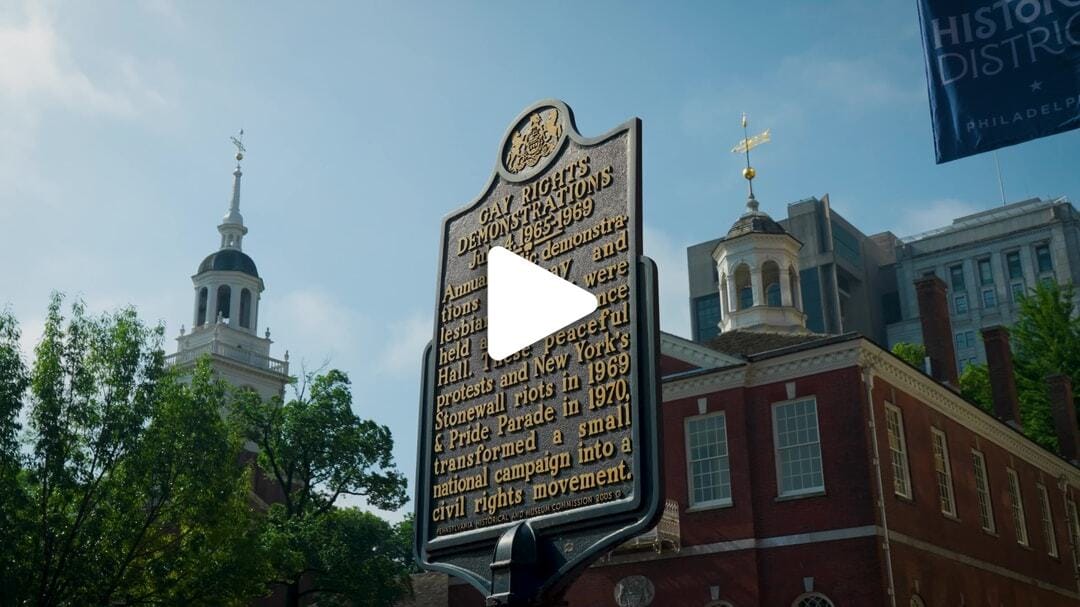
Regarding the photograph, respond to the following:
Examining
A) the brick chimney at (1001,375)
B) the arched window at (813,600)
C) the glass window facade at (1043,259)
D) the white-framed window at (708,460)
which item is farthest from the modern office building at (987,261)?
the arched window at (813,600)

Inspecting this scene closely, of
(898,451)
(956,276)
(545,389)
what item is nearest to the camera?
(545,389)

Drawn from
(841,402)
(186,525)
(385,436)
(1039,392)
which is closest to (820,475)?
(841,402)

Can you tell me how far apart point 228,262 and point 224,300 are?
78.6 inches

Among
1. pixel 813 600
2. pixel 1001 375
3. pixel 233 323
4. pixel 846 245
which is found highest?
pixel 846 245

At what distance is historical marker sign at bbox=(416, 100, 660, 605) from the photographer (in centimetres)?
1002

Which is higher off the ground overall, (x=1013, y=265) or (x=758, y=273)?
(x=1013, y=265)

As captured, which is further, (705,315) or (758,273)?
(705,315)

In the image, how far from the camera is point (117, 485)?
2578cm

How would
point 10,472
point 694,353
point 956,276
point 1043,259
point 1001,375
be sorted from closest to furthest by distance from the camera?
point 10,472 → point 694,353 → point 1001,375 → point 1043,259 → point 956,276

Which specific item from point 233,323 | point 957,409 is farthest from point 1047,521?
point 233,323

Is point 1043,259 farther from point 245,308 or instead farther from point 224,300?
point 224,300

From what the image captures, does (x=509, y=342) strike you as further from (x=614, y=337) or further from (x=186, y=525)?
(x=186, y=525)

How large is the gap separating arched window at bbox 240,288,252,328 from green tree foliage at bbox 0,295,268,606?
34.1 meters

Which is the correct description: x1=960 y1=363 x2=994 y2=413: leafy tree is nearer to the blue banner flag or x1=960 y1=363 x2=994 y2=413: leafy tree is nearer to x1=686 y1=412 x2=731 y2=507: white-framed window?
x1=686 y1=412 x2=731 y2=507: white-framed window
